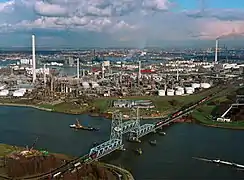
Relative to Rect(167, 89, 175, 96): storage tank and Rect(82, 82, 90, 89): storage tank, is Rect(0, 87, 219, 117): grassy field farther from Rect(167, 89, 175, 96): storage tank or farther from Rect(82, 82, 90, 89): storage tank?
Rect(82, 82, 90, 89): storage tank

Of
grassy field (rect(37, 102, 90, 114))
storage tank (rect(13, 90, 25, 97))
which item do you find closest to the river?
grassy field (rect(37, 102, 90, 114))

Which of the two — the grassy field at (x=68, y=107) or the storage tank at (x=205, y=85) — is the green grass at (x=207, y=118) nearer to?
the grassy field at (x=68, y=107)

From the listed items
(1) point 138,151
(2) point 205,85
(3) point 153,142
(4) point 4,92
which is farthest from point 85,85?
(1) point 138,151

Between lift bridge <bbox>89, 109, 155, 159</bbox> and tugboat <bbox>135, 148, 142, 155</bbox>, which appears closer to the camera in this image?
lift bridge <bbox>89, 109, 155, 159</bbox>

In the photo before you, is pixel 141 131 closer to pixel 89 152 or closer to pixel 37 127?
pixel 89 152

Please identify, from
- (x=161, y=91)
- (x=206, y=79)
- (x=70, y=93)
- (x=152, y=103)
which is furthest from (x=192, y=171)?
(x=206, y=79)
